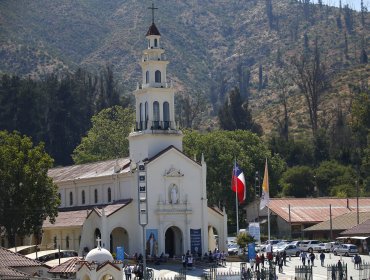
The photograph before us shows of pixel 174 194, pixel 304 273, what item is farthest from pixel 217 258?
pixel 304 273

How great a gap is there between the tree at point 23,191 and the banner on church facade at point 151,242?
8214 millimetres

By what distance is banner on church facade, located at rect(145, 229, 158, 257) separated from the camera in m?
90.9

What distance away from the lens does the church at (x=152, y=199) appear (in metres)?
91.9

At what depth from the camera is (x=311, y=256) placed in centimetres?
8350

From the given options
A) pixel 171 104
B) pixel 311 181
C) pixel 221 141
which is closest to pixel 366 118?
pixel 311 181

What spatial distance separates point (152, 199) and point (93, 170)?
12135 millimetres

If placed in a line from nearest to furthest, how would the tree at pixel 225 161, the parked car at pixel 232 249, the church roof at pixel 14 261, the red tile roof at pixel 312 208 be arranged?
1. the church roof at pixel 14 261
2. the parked car at pixel 232 249
3. the red tile roof at pixel 312 208
4. the tree at pixel 225 161

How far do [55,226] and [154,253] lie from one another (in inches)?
455

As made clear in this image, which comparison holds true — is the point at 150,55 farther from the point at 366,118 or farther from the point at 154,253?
the point at 366,118

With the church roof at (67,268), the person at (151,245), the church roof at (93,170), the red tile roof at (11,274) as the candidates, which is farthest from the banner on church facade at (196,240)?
the red tile roof at (11,274)

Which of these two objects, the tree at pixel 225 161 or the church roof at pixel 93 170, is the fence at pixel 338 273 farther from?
the tree at pixel 225 161

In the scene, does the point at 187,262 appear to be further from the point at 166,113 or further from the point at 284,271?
the point at 166,113

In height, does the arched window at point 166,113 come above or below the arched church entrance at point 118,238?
above

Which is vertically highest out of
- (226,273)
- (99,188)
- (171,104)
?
(171,104)
